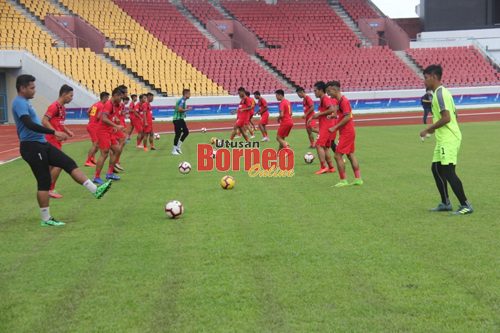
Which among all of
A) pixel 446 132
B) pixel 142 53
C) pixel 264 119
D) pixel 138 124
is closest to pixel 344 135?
A: pixel 446 132

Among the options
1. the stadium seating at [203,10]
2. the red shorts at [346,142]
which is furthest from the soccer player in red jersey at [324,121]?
the stadium seating at [203,10]

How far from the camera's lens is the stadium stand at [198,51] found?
135 ft

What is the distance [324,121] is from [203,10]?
40.6 meters

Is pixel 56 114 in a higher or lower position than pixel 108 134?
higher

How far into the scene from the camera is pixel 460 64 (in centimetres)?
4634

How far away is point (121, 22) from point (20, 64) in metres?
12.5

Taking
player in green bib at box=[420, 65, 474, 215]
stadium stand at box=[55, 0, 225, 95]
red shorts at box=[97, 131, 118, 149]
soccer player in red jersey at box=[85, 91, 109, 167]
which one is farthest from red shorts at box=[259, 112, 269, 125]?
stadium stand at box=[55, 0, 225, 95]

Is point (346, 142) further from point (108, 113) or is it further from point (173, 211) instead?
point (108, 113)

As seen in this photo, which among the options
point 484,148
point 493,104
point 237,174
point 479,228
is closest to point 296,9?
point 493,104

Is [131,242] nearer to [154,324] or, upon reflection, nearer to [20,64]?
[154,324]

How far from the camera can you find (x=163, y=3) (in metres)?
49.9

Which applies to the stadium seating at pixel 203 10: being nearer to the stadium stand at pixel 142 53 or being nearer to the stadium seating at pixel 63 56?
the stadium stand at pixel 142 53

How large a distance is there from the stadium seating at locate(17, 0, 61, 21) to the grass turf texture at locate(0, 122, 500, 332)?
34.6 metres

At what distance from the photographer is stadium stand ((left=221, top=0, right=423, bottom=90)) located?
43250 millimetres
